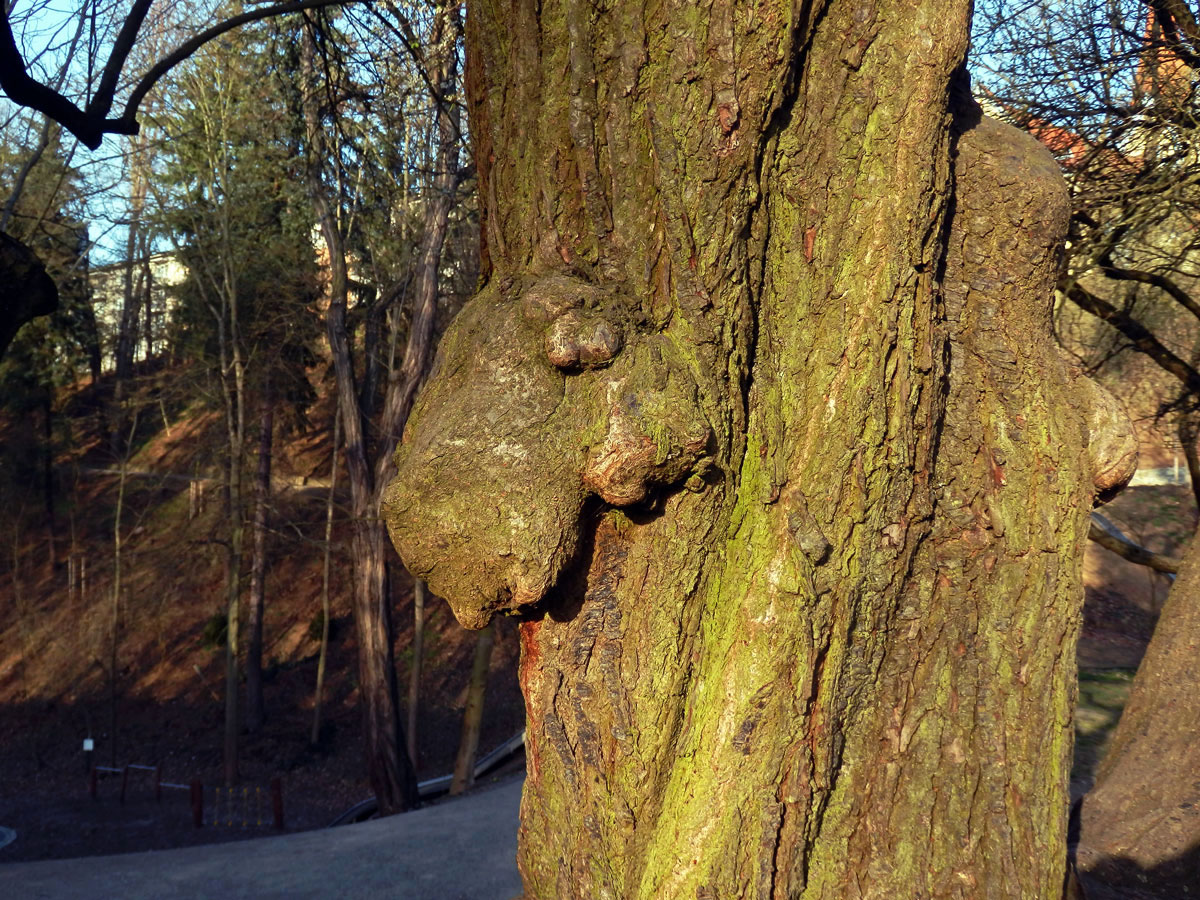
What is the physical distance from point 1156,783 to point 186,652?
74.1 feet

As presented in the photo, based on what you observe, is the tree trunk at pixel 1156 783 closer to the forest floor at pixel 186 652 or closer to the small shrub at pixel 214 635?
the forest floor at pixel 186 652

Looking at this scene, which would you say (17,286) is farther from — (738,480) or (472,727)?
(472,727)

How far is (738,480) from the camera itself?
2.34 meters

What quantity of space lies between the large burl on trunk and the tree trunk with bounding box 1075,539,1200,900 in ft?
5.24

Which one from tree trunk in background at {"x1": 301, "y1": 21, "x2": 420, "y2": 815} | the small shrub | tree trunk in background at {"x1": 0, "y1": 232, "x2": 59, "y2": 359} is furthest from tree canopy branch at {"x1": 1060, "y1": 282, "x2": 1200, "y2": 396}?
the small shrub

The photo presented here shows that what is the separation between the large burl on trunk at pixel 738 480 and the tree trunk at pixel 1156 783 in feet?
5.24

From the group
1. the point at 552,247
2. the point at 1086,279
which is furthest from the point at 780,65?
the point at 1086,279

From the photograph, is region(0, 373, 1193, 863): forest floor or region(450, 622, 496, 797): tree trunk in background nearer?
region(450, 622, 496, 797): tree trunk in background

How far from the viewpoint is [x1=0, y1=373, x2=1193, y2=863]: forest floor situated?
16.3 meters

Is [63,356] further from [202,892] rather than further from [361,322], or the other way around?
[202,892]

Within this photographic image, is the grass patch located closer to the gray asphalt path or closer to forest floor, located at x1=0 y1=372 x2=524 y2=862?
the gray asphalt path

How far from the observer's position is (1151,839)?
3861 millimetres

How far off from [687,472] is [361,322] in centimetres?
1653

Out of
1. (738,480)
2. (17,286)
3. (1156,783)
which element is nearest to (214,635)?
(17,286)
